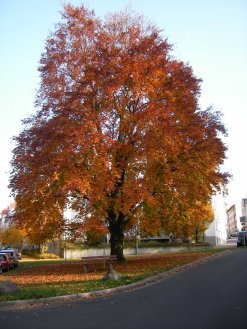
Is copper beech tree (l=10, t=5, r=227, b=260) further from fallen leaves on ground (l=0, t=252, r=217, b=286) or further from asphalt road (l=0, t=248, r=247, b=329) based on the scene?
asphalt road (l=0, t=248, r=247, b=329)

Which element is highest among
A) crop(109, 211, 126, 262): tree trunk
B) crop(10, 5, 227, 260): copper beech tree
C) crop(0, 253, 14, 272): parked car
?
crop(10, 5, 227, 260): copper beech tree

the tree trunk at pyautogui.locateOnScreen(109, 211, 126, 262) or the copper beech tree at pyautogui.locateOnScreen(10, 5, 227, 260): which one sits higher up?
the copper beech tree at pyautogui.locateOnScreen(10, 5, 227, 260)

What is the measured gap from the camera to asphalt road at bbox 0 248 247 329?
7723mm

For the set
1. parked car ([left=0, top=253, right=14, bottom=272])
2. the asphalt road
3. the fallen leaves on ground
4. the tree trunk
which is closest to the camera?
the asphalt road

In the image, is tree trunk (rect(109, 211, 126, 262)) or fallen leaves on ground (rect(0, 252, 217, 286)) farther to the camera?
tree trunk (rect(109, 211, 126, 262))

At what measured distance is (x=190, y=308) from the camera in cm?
904

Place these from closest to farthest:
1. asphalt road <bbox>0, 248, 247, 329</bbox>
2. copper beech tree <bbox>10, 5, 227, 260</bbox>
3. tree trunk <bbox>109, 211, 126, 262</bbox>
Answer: asphalt road <bbox>0, 248, 247, 329</bbox>
copper beech tree <bbox>10, 5, 227, 260</bbox>
tree trunk <bbox>109, 211, 126, 262</bbox>

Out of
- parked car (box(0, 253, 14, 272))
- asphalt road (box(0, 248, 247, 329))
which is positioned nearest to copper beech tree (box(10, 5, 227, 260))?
parked car (box(0, 253, 14, 272))

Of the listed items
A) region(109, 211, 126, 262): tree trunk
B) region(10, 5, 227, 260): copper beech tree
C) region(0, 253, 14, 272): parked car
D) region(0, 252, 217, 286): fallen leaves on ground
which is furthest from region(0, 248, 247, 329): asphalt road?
region(0, 253, 14, 272): parked car

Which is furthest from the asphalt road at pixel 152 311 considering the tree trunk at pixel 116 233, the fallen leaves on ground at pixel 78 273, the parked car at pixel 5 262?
the parked car at pixel 5 262

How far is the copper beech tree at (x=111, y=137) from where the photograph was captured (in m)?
20.0

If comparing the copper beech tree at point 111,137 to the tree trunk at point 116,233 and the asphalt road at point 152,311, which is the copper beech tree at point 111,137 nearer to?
the tree trunk at point 116,233

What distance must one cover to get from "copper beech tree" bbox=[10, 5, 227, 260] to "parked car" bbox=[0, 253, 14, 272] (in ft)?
16.9

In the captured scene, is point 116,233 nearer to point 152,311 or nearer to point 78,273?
point 78,273
